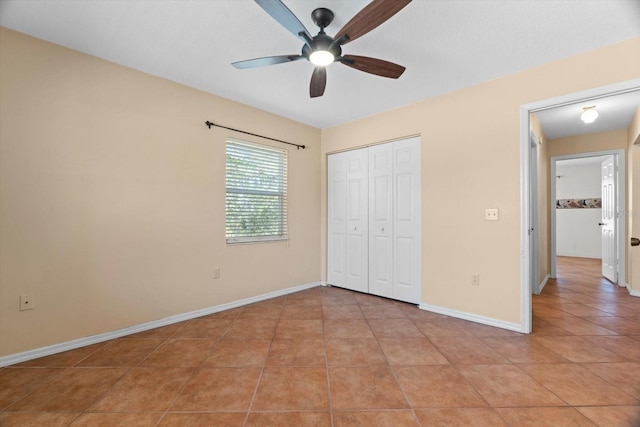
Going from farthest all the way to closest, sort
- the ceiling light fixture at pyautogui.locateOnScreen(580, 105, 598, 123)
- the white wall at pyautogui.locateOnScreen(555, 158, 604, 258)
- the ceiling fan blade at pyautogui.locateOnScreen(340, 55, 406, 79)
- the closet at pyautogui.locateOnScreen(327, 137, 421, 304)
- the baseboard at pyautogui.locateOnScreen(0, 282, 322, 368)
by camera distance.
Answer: the white wall at pyautogui.locateOnScreen(555, 158, 604, 258), the closet at pyautogui.locateOnScreen(327, 137, 421, 304), the ceiling light fixture at pyautogui.locateOnScreen(580, 105, 598, 123), the baseboard at pyautogui.locateOnScreen(0, 282, 322, 368), the ceiling fan blade at pyautogui.locateOnScreen(340, 55, 406, 79)

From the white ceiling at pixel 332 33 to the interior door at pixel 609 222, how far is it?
11.4 feet

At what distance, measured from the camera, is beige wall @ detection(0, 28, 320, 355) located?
2125 millimetres

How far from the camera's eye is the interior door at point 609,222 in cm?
443

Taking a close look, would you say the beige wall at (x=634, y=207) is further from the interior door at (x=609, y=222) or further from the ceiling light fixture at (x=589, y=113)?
the ceiling light fixture at (x=589, y=113)

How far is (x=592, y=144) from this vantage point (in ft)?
14.8

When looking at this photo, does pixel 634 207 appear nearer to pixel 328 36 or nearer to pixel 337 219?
pixel 337 219

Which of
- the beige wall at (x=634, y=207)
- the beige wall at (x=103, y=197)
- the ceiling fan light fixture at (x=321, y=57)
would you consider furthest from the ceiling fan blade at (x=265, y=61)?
the beige wall at (x=634, y=207)

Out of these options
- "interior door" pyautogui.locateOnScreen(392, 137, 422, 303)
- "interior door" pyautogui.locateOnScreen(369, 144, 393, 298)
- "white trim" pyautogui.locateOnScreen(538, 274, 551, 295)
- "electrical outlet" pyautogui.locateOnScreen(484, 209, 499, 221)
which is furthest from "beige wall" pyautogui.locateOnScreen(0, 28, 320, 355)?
"white trim" pyautogui.locateOnScreen(538, 274, 551, 295)

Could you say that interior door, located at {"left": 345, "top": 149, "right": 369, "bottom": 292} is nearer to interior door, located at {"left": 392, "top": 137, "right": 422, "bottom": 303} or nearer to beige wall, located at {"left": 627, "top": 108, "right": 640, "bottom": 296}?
interior door, located at {"left": 392, "top": 137, "right": 422, "bottom": 303}

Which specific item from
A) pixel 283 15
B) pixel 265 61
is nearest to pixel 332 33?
pixel 265 61

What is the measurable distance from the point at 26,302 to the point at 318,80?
2.87 m

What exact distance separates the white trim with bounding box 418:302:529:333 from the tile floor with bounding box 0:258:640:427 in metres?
0.09

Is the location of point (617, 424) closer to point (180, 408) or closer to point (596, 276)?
point (180, 408)

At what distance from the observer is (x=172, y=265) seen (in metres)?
2.91
